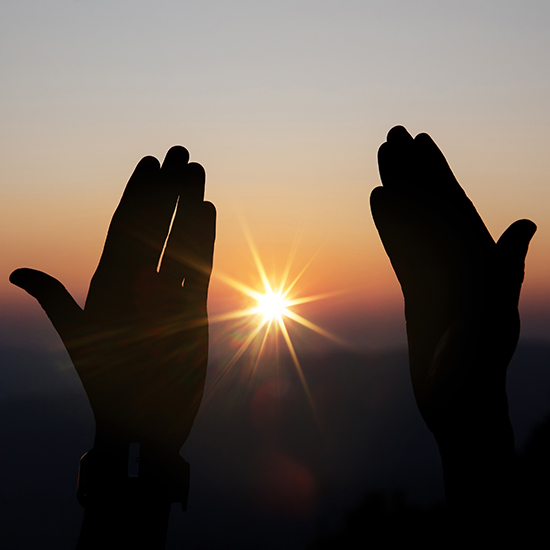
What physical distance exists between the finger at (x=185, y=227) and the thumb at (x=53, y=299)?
2.77 feet

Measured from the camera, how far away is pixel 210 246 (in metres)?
4.72

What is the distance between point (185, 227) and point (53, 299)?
130 cm

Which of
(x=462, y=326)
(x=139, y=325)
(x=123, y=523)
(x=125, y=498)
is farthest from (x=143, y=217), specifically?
(x=462, y=326)

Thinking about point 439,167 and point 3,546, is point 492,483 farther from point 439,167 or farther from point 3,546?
point 3,546

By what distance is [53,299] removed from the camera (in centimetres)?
428

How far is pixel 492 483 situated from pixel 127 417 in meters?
2.82

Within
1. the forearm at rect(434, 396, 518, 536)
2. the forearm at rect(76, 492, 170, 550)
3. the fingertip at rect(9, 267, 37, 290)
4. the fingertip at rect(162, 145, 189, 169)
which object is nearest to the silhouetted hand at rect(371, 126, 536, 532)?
the forearm at rect(434, 396, 518, 536)

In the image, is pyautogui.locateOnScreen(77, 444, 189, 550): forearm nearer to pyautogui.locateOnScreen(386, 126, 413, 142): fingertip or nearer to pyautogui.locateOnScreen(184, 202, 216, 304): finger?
pyautogui.locateOnScreen(184, 202, 216, 304): finger

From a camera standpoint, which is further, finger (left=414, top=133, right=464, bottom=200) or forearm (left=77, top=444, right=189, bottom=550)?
finger (left=414, top=133, right=464, bottom=200)

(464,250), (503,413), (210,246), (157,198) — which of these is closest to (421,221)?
(464,250)

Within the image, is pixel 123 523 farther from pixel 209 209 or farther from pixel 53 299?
pixel 209 209

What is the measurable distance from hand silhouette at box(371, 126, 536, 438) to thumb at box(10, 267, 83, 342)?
9.12 ft

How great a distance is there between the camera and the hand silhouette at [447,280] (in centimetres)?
348

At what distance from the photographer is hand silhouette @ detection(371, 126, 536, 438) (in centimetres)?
348
